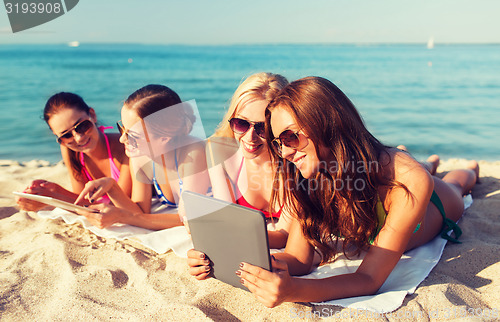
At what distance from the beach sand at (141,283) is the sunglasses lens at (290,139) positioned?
2.96 ft

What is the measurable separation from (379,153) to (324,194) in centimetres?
40

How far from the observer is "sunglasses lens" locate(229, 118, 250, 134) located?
2.67 meters

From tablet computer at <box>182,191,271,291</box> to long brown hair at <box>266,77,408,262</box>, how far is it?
544 mm

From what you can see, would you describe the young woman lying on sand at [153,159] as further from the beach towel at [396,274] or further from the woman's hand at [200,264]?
the beach towel at [396,274]

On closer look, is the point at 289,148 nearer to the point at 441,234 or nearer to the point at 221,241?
the point at 221,241

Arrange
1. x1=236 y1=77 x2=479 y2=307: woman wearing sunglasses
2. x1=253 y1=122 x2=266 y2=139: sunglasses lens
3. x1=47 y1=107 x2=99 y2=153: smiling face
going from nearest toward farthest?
x1=236 y1=77 x2=479 y2=307: woman wearing sunglasses → x1=253 y1=122 x2=266 y2=139: sunglasses lens → x1=47 y1=107 x2=99 y2=153: smiling face

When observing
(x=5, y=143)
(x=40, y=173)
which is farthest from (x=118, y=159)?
(x=5, y=143)

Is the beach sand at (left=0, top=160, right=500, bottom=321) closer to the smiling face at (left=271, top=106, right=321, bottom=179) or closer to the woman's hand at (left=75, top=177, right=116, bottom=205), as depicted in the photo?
the woman's hand at (left=75, top=177, right=116, bottom=205)

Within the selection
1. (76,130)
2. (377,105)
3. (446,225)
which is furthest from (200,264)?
(377,105)

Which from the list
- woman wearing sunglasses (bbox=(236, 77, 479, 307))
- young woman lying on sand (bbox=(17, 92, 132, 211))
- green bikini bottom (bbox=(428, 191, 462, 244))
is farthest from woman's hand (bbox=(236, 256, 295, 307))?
young woman lying on sand (bbox=(17, 92, 132, 211))

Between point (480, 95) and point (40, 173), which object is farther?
point (480, 95)

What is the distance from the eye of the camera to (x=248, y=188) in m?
3.09

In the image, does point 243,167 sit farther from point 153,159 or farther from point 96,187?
point 96,187

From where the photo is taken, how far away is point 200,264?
2.19m
